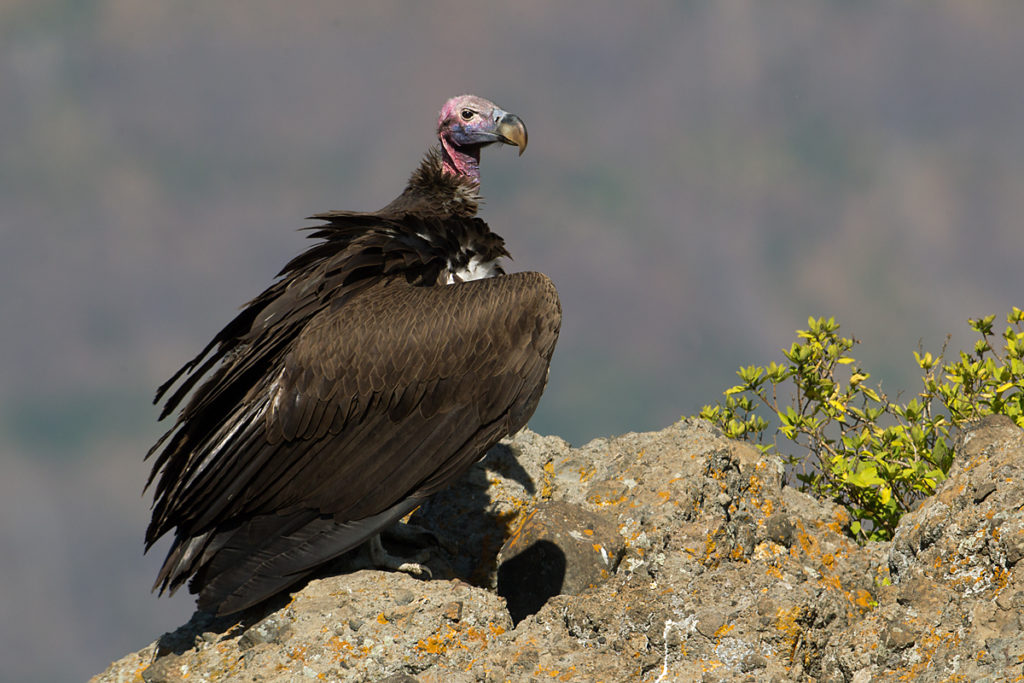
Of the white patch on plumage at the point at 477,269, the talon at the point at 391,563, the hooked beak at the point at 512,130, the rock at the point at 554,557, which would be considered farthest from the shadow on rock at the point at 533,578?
the hooked beak at the point at 512,130

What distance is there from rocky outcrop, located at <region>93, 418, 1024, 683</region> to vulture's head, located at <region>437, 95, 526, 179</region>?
2969 mm

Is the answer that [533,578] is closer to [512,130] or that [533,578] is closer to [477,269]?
[477,269]

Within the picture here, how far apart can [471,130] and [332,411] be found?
Answer: 3.20 m

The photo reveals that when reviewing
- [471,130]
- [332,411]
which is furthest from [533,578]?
[471,130]

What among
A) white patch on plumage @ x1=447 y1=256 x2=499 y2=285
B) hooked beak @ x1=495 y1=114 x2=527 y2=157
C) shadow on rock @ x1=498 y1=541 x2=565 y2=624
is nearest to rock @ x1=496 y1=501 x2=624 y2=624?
shadow on rock @ x1=498 y1=541 x2=565 y2=624

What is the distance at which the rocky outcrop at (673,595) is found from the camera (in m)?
4.88

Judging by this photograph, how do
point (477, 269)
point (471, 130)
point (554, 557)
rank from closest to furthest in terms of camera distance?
point (554, 557) < point (477, 269) < point (471, 130)

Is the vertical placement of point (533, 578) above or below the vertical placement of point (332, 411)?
below

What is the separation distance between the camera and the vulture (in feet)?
19.2

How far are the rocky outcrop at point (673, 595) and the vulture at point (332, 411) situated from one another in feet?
1.13

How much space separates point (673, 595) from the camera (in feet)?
17.2

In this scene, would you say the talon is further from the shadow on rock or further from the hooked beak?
the hooked beak

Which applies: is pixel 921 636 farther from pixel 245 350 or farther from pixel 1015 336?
pixel 245 350

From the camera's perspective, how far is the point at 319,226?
6867mm
